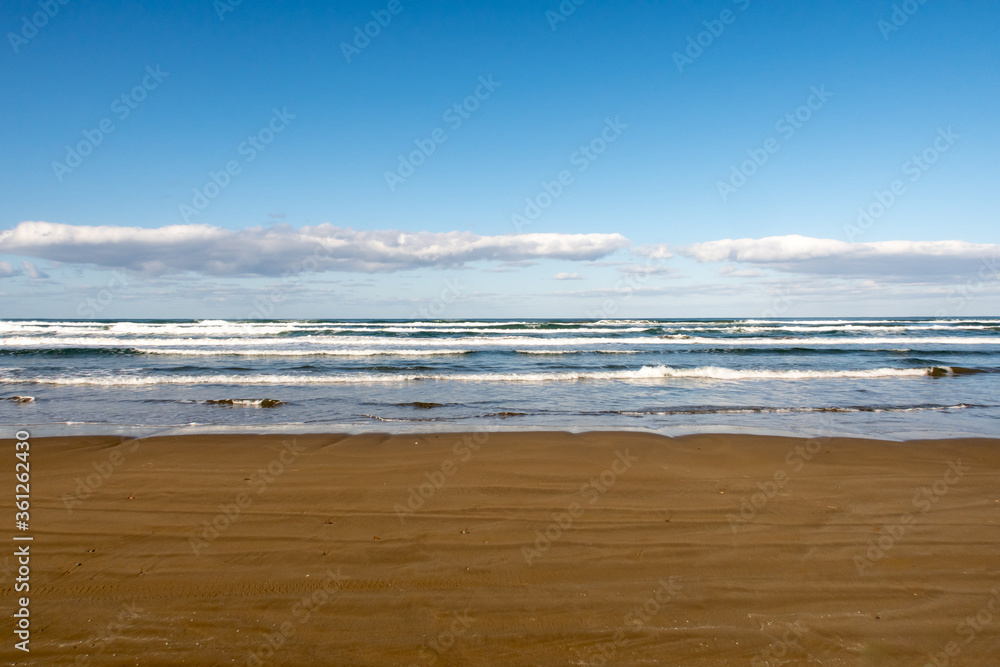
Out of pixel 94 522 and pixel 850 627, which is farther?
pixel 94 522

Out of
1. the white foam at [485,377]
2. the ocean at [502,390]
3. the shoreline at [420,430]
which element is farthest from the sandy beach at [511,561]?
the white foam at [485,377]

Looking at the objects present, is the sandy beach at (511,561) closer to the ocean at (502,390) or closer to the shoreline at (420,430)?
the shoreline at (420,430)

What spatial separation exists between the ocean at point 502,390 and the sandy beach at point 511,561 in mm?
2651

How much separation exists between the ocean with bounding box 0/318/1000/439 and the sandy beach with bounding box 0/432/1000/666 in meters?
2.65

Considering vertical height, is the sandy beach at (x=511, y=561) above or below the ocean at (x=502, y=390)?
below

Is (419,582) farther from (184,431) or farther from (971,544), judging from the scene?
(184,431)

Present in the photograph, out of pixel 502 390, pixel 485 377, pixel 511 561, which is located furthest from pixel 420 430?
pixel 485 377

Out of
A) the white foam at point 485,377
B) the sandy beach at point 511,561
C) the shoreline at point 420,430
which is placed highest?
the white foam at point 485,377

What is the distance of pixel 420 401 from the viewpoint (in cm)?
1193

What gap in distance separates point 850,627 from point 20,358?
98.4ft

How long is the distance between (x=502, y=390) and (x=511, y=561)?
943 cm

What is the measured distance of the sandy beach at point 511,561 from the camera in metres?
3.16

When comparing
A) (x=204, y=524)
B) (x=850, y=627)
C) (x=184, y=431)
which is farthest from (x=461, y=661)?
(x=184, y=431)

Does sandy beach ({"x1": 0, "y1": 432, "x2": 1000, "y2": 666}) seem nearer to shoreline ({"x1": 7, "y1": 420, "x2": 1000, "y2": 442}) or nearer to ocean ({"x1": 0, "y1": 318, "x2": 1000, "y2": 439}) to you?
shoreline ({"x1": 7, "y1": 420, "x2": 1000, "y2": 442})
